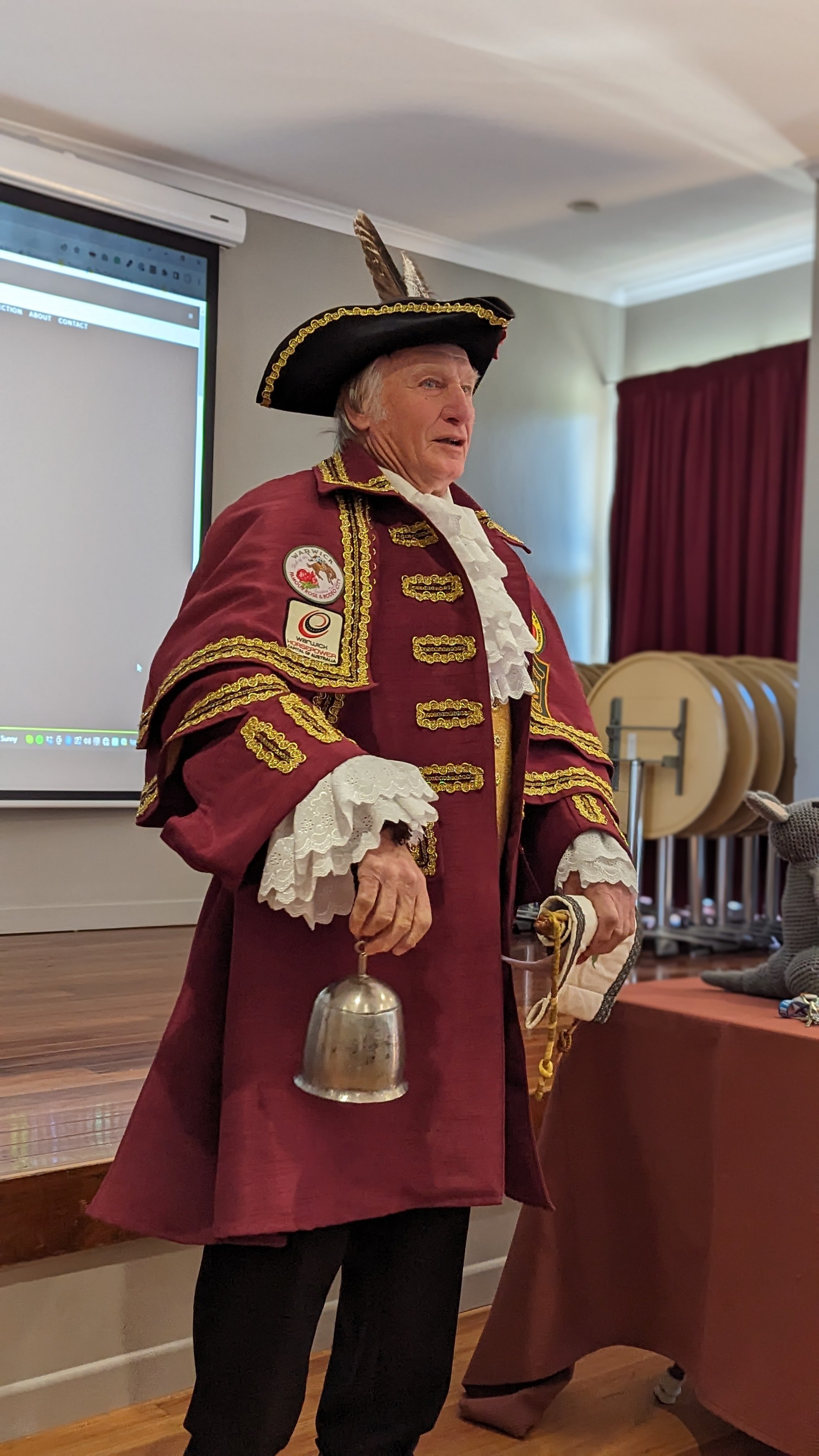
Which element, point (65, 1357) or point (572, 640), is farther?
point (572, 640)

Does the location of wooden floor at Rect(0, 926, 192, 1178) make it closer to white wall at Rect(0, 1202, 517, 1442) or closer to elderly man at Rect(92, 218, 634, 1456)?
white wall at Rect(0, 1202, 517, 1442)

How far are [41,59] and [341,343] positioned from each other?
3.24 m

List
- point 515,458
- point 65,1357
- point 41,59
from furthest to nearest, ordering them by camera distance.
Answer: point 515,458, point 41,59, point 65,1357

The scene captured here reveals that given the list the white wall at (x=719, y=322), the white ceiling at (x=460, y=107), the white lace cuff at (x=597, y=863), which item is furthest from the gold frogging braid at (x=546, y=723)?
the white wall at (x=719, y=322)

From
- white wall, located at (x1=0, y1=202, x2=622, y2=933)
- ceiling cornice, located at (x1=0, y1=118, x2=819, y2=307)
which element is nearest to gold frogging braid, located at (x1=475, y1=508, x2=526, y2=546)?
white wall, located at (x1=0, y1=202, x2=622, y2=933)

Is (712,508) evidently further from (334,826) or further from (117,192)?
(334,826)

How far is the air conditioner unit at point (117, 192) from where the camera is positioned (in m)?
4.33

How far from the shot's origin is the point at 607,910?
1356mm

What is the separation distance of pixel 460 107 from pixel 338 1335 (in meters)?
3.89

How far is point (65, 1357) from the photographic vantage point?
1837 mm

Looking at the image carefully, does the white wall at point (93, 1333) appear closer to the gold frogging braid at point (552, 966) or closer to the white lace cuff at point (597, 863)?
the gold frogging braid at point (552, 966)

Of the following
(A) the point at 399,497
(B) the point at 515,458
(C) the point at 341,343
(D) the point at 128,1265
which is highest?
(B) the point at 515,458

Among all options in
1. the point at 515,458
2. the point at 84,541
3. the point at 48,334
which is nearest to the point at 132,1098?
the point at 84,541

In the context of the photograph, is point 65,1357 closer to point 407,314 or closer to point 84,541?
point 407,314
